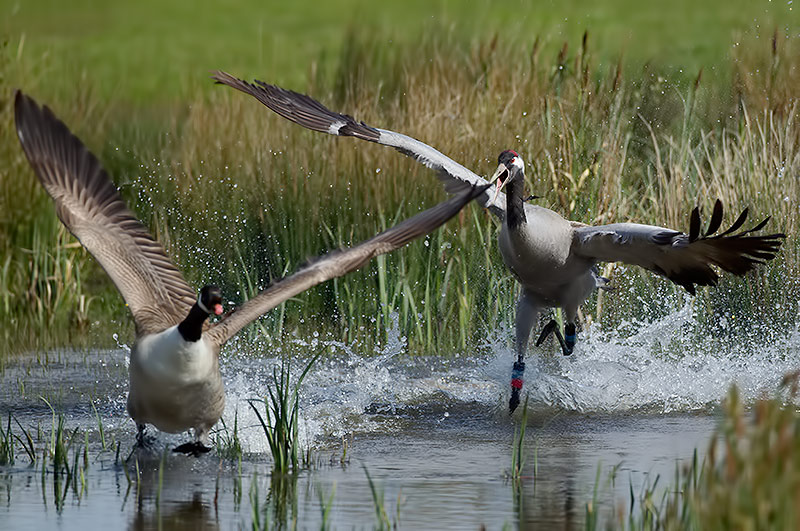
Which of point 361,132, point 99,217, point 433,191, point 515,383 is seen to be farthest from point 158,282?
point 433,191

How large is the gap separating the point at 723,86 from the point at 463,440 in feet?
22.2

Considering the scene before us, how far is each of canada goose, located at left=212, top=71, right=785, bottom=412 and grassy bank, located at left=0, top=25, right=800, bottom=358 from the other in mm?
1037

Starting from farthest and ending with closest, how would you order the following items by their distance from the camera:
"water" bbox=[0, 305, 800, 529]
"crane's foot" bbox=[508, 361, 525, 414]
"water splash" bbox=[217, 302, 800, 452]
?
"crane's foot" bbox=[508, 361, 525, 414] → "water splash" bbox=[217, 302, 800, 452] → "water" bbox=[0, 305, 800, 529]

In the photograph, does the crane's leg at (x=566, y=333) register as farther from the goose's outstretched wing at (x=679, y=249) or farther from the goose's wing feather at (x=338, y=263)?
the goose's wing feather at (x=338, y=263)

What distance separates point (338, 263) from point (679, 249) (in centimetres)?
252

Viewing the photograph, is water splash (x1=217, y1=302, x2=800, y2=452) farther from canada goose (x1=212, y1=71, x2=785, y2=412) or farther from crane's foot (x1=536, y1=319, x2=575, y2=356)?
canada goose (x1=212, y1=71, x2=785, y2=412)

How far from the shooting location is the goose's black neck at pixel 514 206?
9148mm

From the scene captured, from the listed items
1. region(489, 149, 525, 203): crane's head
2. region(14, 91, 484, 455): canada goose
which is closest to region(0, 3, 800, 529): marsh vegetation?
region(14, 91, 484, 455): canada goose

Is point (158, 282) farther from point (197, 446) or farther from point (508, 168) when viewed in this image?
point (508, 168)

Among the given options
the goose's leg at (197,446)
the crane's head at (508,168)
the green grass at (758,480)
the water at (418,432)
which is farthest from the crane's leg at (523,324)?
the green grass at (758,480)

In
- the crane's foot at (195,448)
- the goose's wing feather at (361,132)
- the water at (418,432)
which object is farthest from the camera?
the goose's wing feather at (361,132)

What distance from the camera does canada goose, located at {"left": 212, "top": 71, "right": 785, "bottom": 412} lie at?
28.5 ft

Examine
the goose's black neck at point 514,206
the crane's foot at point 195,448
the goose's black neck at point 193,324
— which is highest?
the goose's black neck at point 514,206

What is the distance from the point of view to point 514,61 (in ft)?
45.7
